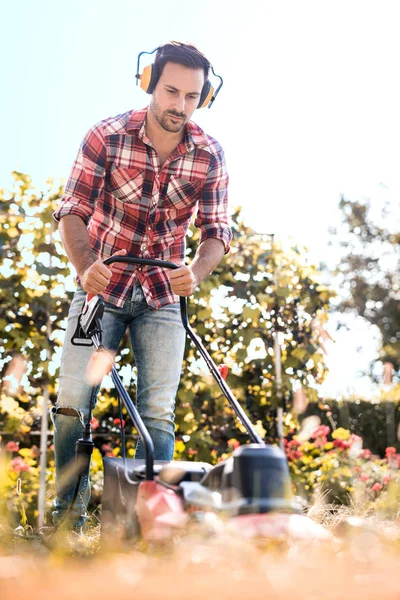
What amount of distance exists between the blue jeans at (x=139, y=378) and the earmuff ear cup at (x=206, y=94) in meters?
0.73

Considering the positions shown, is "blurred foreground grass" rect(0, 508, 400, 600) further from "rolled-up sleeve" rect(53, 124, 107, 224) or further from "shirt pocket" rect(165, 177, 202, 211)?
"shirt pocket" rect(165, 177, 202, 211)

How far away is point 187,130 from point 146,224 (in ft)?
1.36

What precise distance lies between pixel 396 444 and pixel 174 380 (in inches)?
200

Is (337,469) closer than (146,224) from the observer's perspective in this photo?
No

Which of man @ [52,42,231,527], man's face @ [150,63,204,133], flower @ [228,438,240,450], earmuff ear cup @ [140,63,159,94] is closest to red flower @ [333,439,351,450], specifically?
flower @ [228,438,240,450]

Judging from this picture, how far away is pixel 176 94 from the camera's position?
2.58 m

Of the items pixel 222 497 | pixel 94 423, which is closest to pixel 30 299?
pixel 94 423

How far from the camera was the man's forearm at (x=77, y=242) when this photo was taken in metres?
2.47

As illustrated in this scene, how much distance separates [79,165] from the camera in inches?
105

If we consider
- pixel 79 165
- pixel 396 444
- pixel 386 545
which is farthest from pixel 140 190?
pixel 396 444

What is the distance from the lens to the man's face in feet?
8.45

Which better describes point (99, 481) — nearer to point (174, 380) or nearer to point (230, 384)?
point (230, 384)

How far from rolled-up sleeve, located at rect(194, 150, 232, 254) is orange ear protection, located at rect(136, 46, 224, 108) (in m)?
0.22

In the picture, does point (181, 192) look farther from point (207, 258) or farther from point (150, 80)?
point (150, 80)
